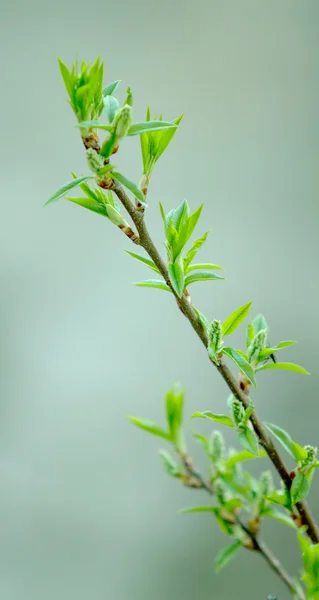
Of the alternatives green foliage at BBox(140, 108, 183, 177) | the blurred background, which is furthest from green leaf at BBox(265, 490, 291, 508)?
the blurred background

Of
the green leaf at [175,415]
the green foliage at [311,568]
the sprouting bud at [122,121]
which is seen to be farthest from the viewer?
the green leaf at [175,415]

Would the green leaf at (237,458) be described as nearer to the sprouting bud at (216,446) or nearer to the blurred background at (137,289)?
the sprouting bud at (216,446)

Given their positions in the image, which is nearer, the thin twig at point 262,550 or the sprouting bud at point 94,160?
the sprouting bud at point 94,160

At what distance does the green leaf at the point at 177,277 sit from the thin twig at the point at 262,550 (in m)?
0.23

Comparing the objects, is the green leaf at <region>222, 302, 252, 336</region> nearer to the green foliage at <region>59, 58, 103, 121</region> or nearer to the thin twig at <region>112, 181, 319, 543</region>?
the thin twig at <region>112, 181, 319, 543</region>

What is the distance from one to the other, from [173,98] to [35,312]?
2.19 ft

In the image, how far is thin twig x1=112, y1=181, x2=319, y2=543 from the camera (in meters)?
0.29

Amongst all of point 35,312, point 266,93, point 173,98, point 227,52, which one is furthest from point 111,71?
point 35,312

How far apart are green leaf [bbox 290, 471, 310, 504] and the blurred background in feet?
3.54

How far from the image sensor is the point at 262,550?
44 centimetres

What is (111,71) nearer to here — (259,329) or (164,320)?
(164,320)

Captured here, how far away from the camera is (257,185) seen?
5.12ft

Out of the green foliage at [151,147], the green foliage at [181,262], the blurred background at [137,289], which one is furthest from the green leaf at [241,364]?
the blurred background at [137,289]

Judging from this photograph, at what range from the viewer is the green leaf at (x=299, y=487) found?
13.3 inches
